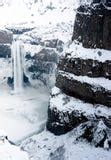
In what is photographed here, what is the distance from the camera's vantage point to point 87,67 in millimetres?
20266

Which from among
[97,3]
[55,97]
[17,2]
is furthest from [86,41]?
[17,2]

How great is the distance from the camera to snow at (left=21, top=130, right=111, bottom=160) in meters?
17.8

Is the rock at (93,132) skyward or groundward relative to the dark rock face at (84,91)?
groundward

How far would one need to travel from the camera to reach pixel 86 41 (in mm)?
20938

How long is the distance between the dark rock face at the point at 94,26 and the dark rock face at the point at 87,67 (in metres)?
1.14

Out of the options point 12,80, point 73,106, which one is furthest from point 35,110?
point 73,106

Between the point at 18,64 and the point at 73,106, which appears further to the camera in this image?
the point at 18,64

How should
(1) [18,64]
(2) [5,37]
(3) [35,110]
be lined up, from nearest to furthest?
(3) [35,110] → (1) [18,64] → (2) [5,37]

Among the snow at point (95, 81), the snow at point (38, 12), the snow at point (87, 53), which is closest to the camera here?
the snow at point (95, 81)

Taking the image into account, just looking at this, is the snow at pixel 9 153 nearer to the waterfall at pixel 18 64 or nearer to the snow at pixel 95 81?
the snow at pixel 95 81

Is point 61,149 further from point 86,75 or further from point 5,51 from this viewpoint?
point 5,51

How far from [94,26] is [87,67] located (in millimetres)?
2535

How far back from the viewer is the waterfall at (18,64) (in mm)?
34612

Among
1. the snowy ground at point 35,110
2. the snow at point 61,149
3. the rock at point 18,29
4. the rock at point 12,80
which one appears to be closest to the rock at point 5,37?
the snowy ground at point 35,110
